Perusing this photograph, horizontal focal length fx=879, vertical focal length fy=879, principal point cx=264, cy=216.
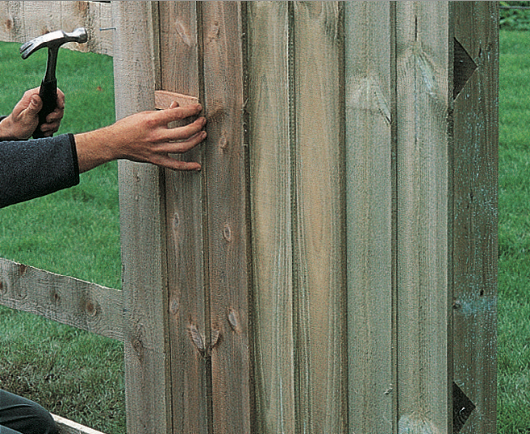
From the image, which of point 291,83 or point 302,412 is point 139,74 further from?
point 302,412

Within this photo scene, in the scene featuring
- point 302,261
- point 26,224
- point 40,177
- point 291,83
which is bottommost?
point 26,224

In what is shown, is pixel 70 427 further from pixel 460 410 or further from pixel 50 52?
pixel 460 410

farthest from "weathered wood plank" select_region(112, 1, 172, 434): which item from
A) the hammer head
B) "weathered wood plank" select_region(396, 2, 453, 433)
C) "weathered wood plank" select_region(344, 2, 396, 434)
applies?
"weathered wood plank" select_region(396, 2, 453, 433)

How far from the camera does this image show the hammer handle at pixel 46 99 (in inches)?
100

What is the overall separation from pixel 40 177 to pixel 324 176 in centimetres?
69

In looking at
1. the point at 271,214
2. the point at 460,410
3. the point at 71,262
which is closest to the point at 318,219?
the point at 271,214

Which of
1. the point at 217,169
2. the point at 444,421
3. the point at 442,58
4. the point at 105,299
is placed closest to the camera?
the point at 442,58

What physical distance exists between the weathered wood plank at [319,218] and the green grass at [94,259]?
1.52 meters

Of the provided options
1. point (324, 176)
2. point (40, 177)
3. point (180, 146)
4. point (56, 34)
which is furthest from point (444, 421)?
point (56, 34)

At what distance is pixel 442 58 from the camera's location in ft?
5.57

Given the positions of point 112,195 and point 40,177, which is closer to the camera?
point 40,177

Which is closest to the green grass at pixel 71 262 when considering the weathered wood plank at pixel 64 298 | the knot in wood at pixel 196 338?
the weathered wood plank at pixel 64 298

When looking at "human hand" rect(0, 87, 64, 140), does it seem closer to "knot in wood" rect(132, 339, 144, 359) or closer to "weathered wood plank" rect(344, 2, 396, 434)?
"knot in wood" rect(132, 339, 144, 359)

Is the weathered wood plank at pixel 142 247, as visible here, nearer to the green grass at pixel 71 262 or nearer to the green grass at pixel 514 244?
the green grass at pixel 71 262
